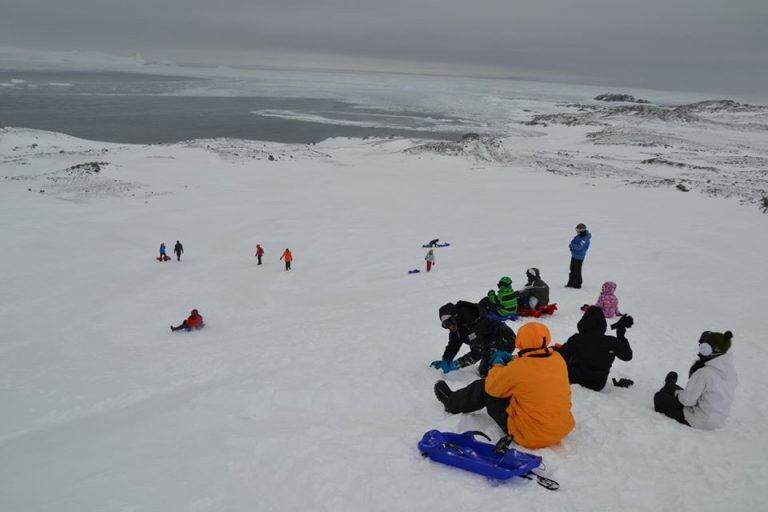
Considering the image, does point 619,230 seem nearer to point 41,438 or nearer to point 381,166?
point 41,438

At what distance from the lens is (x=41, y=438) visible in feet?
21.5

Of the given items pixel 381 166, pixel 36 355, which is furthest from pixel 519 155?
pixel 36 355

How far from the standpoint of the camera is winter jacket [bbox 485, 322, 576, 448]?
4406mm

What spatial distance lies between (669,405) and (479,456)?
2.37 m

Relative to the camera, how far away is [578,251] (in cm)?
1072

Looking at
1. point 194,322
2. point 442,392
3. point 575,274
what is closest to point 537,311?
point 575,274

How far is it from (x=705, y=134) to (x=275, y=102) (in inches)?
3180

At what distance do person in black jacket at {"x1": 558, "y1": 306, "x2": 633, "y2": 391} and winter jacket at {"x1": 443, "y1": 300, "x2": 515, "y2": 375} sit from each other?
2.28 ft

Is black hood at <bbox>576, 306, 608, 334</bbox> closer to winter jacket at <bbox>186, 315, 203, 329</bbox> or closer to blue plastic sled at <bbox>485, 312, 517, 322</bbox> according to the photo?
blue plastic sled at <bbox>485, 312, 517, 322</bbox>

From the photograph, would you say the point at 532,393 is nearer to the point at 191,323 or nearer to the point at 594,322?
the point at 594,322

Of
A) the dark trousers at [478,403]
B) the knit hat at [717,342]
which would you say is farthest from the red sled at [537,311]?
the knit hat at [717,342]

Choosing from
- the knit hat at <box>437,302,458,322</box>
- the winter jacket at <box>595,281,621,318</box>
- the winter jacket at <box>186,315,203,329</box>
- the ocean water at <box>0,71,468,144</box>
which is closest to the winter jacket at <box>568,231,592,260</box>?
the winter jacket at <box>595,281,621,318</box>

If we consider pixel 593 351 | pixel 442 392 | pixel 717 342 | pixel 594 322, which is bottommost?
pixel 442 392

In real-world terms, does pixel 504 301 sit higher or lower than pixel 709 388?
lower
